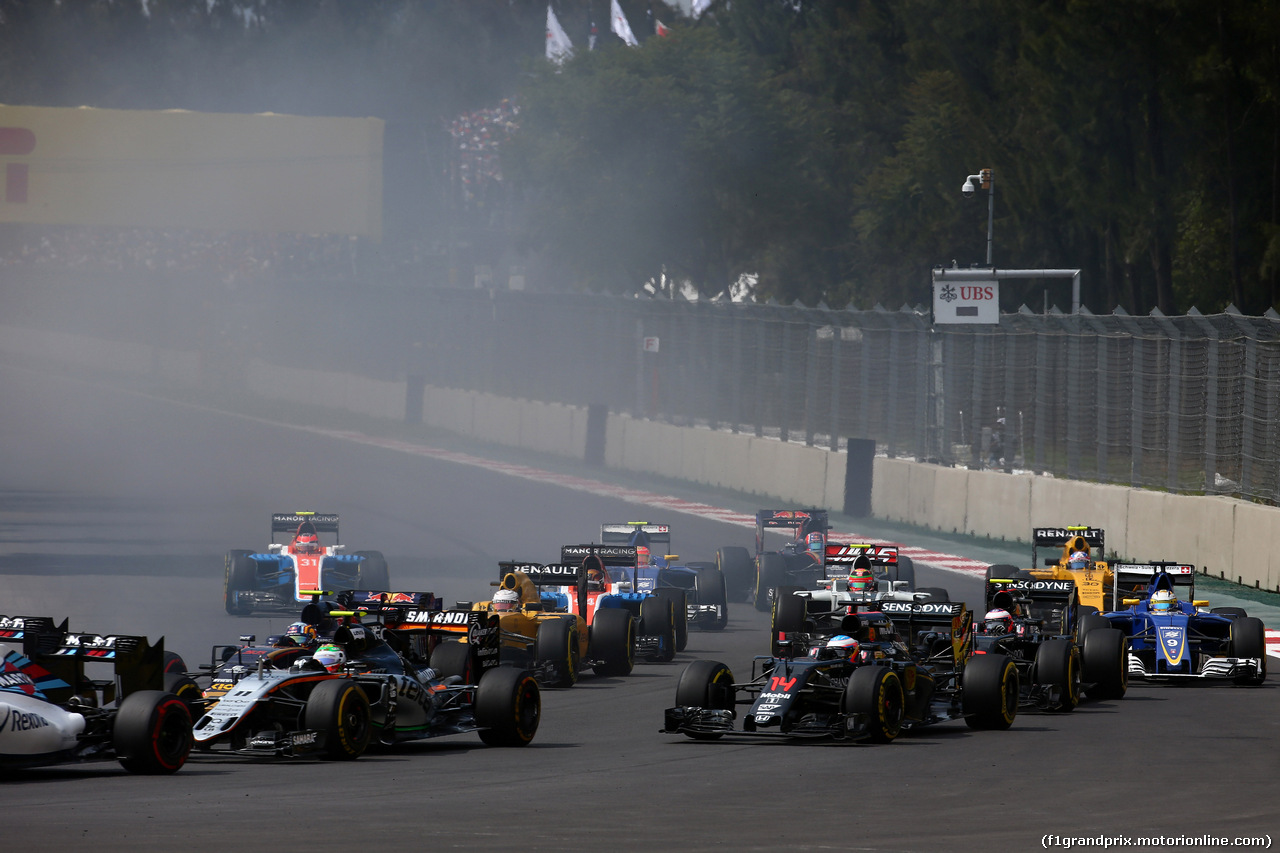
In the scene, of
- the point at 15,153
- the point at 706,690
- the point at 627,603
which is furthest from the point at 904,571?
the point at 15,153

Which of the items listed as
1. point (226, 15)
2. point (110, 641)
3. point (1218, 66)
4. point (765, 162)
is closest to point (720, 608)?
point (110, 641)

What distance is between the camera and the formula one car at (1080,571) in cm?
2005

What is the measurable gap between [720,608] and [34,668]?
10.4 meters

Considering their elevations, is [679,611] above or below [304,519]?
below

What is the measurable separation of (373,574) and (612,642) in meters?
4.62

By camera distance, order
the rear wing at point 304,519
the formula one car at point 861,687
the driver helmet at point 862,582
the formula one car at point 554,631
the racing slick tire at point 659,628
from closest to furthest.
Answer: the formula one car at point 861,687 → the formula one car at point 554,631 → the driver helmet at point 862,582 → the racing slick tire at point 659,628 → the rear wing at point 304,519

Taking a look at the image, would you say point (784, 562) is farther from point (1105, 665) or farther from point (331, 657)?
point (331, 657)

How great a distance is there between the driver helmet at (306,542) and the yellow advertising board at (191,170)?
4854cm

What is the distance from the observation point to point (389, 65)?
98000 millimetres

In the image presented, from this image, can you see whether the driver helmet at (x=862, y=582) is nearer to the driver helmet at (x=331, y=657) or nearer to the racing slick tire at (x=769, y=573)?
the racing slick tire at (x=769, y=573)

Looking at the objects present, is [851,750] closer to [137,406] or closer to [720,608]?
[720,608]

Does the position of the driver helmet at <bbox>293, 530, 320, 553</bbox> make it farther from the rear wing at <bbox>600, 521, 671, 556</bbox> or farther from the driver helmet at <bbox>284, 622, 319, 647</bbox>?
the driver helmet at <bbox>284, 622, 319, 647</bbox>

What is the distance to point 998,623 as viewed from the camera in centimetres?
1694

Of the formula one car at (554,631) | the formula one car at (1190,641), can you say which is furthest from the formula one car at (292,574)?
the formula one car at (1190,641)
